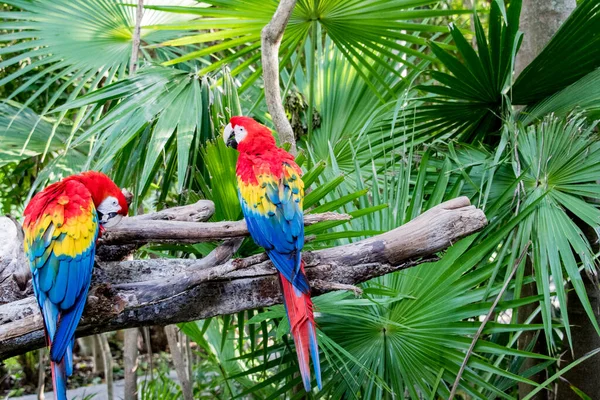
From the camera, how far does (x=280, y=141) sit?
72.7 inches

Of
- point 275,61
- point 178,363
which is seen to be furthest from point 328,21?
point 178,363

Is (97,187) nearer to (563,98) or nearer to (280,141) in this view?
(280,141)

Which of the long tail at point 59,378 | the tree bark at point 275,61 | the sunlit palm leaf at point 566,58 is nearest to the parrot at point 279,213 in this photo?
the tree bark at point 275,61

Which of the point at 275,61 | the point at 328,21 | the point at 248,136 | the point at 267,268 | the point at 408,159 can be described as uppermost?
the point at 328,21

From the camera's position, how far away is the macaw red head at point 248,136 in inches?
59.6

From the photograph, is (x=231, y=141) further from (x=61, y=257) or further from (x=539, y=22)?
(x=539, y=22)

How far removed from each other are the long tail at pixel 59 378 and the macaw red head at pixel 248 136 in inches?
26.4

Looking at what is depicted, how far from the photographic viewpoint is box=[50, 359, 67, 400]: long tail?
1.13 metres

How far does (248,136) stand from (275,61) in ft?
1.13

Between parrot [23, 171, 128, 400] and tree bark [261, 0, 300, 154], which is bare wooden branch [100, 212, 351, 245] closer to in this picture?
parrot [23, 171, 128, 400]

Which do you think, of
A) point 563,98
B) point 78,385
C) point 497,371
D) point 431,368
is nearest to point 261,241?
point 431,368

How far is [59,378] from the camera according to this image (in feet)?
3.73

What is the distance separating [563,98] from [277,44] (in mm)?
875

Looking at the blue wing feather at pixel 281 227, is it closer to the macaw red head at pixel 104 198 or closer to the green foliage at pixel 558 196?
the macaw red head at pixel 104 198
